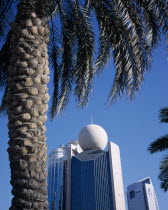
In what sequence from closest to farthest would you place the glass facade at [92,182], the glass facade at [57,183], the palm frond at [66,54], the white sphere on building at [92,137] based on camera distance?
the palm frond at [66,54], the white sphere on building at [92,137], the glass facade at [92,182], the glass facade at [57,183]

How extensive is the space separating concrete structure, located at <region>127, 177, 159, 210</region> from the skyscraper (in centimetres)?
5652

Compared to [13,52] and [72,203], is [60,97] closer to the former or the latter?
[13,52]

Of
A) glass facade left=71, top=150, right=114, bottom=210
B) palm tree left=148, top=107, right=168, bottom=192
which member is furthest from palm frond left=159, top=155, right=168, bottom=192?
glass facade left=71, top=150, right=114, bottom=210

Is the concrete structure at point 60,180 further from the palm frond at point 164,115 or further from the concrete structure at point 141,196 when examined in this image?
the palm frond at point 164,115

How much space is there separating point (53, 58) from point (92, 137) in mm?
66857

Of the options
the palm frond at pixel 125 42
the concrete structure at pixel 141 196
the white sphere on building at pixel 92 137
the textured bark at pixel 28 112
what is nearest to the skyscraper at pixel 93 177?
the white sphere on building at pixel 92 137

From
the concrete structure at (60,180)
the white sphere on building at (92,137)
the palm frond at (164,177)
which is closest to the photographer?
the palm frond at (164,177)

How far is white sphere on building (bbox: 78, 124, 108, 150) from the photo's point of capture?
242ft

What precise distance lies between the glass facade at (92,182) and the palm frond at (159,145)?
66.5 meters

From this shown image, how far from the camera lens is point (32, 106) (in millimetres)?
5008

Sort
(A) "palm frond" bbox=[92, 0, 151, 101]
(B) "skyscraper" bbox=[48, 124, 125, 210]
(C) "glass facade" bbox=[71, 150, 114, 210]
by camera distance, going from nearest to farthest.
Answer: (A) "palm frond" bbox=[92, 0, 151, 101] < (B) "skyscraper" bbox=[48, 124, 125, 210] < (C) "glass facade" bbox=[71, 150, 114, 210]

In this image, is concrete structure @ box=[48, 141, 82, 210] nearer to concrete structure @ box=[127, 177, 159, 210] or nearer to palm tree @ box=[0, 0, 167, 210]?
concrete structure @ box=[127, 177, 159, 210]

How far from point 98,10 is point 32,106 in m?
3.48

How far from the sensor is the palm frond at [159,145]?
491 inches
